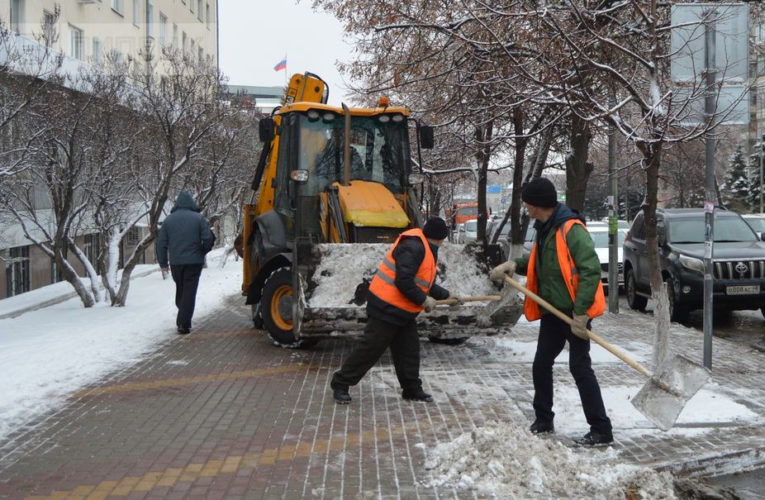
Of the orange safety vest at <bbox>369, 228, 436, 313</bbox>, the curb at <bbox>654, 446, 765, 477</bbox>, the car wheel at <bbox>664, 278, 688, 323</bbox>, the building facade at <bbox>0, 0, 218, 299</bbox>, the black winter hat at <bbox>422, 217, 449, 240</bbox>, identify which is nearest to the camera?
the curb at <bbox>654, 446, 765, 477</bbox>

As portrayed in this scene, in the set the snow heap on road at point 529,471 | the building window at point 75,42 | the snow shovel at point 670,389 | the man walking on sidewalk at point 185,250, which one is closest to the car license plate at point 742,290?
the snow shovel at point 670,389

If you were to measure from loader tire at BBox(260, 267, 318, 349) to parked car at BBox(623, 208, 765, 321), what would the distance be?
201 inches

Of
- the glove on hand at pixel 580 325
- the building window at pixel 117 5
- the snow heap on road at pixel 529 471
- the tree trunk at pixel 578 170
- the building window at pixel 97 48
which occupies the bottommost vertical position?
the snow heap on road at pixel 529 471

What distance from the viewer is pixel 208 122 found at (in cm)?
1686

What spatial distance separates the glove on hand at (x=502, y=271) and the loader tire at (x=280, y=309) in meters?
3.55

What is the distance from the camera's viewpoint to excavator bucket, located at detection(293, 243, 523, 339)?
8.25m

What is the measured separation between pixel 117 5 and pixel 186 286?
2363cm

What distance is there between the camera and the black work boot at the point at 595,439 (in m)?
5.59

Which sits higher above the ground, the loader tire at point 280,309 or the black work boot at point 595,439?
the loader tire at point 280,309

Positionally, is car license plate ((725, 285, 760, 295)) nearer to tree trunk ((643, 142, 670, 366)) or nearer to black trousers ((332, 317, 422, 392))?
tree trunk ((643, 142, 670, 366))

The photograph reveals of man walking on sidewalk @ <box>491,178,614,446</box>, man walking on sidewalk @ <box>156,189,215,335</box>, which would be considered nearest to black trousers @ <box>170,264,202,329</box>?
man walking on sidewalk @ <box>156,189,215,335</box>

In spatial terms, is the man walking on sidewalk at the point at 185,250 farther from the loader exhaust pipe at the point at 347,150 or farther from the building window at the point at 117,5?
the building window at the point at 117,5

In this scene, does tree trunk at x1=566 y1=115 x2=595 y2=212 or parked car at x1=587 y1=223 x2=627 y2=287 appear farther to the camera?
parked car at x1=587 y1=223 x2=627 y2=287

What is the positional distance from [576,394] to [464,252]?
7.88ft
